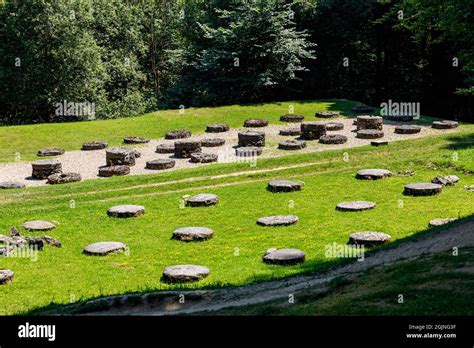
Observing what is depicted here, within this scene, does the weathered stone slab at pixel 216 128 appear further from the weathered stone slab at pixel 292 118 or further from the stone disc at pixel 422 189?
the stone disc at pixel 422 189

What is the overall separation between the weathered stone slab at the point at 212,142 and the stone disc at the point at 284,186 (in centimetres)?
960

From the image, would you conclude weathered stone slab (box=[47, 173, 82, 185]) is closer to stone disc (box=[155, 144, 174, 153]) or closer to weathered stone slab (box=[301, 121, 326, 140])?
stone disc (box=[155, 144, 174, 153])

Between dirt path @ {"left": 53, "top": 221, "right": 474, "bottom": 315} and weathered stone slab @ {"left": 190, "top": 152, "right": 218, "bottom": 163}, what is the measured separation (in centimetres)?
1634

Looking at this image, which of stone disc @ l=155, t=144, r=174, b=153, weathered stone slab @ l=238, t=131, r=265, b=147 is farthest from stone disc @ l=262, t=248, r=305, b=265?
stone disc @ l=155, t=144, r=174, b=153

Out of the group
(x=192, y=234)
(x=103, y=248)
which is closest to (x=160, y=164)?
(x=192, y=234)

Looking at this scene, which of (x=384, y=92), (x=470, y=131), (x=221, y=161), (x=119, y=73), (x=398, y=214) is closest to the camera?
(x=398, y=214)

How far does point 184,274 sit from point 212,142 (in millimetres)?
19187

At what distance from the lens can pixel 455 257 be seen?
1467cm

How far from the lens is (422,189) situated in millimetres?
25094

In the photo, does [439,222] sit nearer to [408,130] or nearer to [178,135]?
[408,130]

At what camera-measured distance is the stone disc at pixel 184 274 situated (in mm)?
17545

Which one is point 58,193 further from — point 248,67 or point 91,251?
point 248,67

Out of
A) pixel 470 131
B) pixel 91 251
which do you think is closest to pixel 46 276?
pixel 91 251

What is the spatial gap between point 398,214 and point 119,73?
3913 centimetres
